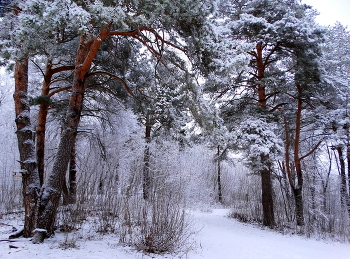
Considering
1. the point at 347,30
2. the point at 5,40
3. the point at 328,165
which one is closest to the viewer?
the point at 5,40

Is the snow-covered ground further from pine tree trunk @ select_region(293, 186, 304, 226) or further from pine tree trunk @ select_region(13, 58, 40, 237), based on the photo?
pine tree trunk @ select_region(293, 186, 304, 226)

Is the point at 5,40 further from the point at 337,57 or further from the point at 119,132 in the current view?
the point at 337,57

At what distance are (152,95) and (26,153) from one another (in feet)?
11.1

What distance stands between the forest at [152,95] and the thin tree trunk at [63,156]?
Result: 0.02 metres

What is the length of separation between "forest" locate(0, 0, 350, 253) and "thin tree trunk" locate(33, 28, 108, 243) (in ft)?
0.06

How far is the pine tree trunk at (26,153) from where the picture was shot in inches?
157

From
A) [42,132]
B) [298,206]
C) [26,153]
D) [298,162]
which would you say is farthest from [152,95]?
[298,206]

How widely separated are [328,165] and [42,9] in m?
15.5

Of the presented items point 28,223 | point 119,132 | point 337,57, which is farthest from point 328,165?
point 28,223

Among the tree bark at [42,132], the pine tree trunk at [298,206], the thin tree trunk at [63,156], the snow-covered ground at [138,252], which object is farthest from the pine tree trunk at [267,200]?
the tree bark at [42,132]

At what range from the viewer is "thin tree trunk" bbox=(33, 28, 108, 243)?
386 cm

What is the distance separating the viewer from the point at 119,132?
→ 9.45 m

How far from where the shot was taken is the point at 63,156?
4180mm

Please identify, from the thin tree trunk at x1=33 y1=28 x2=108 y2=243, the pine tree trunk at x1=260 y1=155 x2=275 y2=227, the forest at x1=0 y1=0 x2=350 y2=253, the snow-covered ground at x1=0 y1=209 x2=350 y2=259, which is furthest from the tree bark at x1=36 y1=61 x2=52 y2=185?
the pine tree trunk at x1=260 y1=155 x2=275 y2=227
